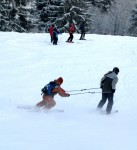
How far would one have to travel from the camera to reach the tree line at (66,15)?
4184 cm

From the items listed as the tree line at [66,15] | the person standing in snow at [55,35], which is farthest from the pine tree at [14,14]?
the person standing in snow at [55,35]

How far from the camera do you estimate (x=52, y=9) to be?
164ft

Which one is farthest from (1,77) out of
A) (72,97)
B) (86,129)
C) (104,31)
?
(104,31)

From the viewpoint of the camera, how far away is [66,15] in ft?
158

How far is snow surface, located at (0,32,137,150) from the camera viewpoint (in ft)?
29.2

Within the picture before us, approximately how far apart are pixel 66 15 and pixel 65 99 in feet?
118

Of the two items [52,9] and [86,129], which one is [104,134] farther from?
[52,9]

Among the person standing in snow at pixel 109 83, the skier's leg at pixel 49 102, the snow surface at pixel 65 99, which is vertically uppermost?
the person standing in snow at pixel 109 83

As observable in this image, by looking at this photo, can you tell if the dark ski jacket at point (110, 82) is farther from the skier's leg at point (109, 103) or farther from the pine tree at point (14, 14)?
the pine tree at point (14, 14)

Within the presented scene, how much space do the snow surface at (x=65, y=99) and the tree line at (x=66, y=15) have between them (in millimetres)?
14802

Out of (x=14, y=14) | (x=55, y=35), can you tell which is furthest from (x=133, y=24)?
(x=55, y=35)

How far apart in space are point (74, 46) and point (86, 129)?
15757 millimetres

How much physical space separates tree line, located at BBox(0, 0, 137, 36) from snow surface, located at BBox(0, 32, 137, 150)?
1480cm

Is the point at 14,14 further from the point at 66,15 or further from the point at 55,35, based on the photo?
the point at 55,35
